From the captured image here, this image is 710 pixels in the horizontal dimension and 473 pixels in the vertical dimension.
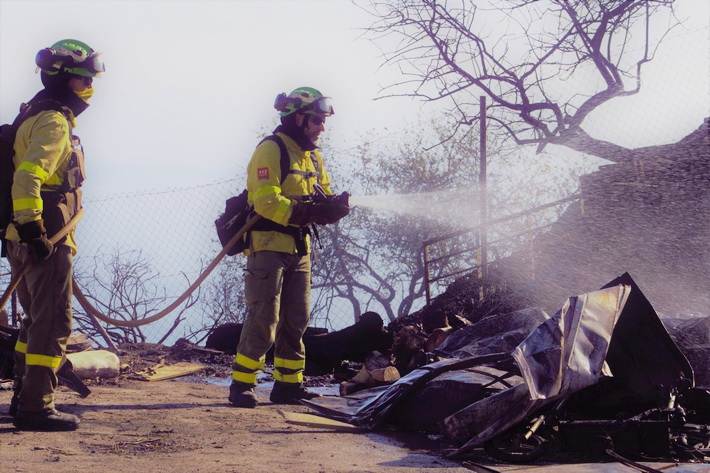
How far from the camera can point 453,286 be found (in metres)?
10.8

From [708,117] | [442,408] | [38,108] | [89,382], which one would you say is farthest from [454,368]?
[708,117]

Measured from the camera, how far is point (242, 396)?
5.73 meters

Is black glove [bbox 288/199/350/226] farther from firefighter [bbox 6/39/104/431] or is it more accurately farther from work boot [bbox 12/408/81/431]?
work boot [bbox 12/408/81/431]

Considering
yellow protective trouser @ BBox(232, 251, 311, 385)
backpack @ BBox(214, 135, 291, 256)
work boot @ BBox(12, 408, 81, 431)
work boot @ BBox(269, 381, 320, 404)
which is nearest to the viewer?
work boot @ BBox(12, 408, 81, 431)

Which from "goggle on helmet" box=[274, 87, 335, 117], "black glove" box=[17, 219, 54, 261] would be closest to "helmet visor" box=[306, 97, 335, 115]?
"goggle on helmet" box=[274, 87, 335, 117]

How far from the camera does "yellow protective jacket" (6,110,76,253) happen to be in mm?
4246

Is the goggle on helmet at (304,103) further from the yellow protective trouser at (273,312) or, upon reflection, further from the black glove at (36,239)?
the black glove at (36,239)

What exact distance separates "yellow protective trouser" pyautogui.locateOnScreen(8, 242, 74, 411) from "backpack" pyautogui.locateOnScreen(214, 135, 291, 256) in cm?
157

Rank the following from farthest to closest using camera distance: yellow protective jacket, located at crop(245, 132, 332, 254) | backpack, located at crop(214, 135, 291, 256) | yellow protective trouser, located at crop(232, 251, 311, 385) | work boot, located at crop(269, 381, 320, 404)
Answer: work boot, located at crop(269, 381, 320, 404) < backpack, located at crop(214, 135, 291, 256) < yellow protective trouser, located at crop(232, 251, 311, 385) < yellow protective jacket, located at crop(245, 132, 332, 254)

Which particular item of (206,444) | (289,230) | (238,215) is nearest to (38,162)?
(206,444)

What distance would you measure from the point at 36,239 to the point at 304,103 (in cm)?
236

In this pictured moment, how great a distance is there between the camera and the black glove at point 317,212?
18.9ft

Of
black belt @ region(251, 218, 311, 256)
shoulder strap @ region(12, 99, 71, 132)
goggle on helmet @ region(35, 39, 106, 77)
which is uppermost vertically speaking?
goggle on helmet @ region(35, 39, 106, 77)

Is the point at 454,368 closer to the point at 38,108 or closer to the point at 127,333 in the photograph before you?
the point at 38,108
